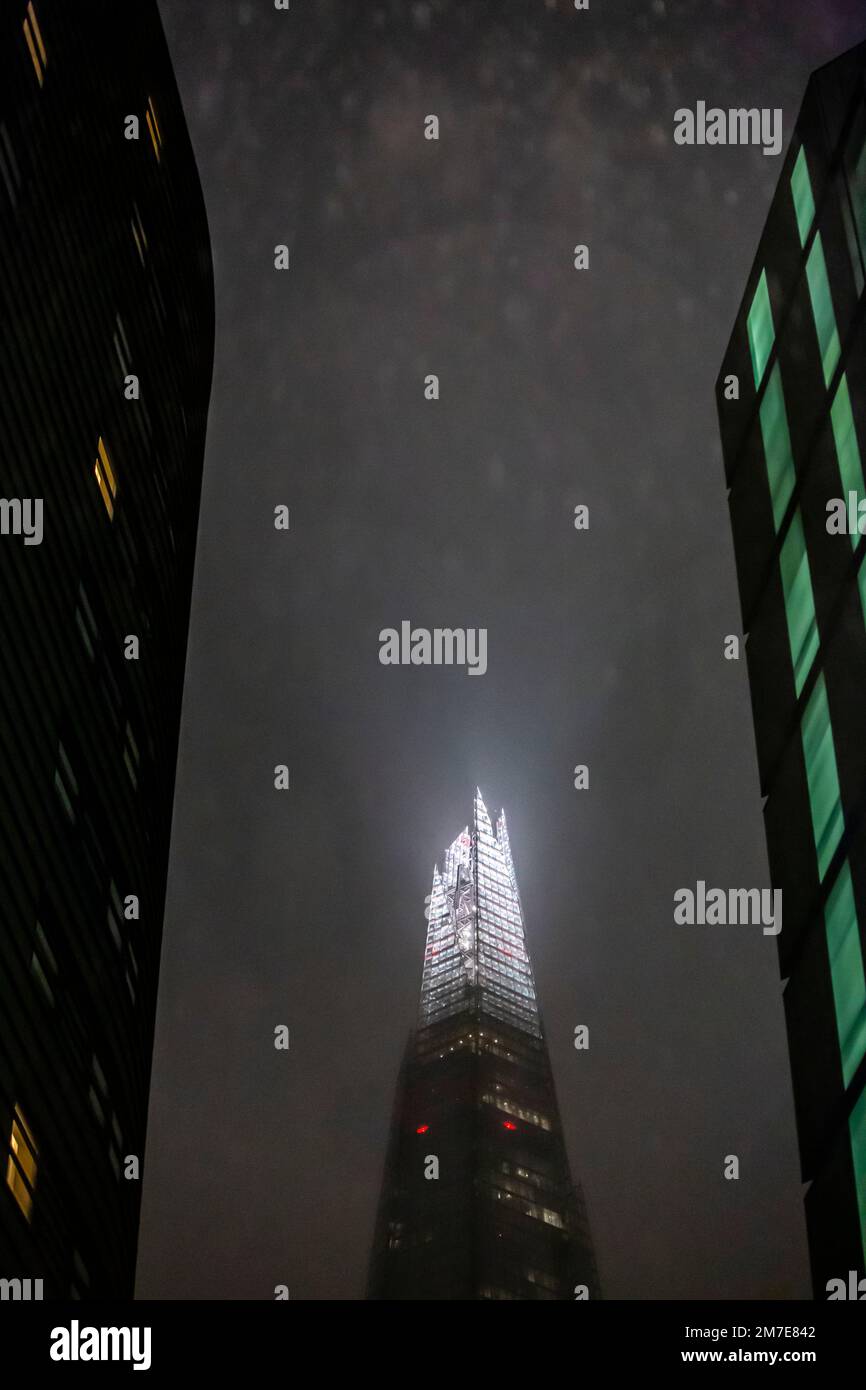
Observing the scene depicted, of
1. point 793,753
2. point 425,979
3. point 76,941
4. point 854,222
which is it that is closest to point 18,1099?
point 76,941

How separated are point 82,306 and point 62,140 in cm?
380

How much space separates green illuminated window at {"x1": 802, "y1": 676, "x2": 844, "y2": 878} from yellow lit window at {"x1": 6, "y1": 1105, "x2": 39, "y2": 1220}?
1677cm

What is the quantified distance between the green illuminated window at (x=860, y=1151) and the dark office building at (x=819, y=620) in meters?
0.03

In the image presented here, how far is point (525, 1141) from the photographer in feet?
454

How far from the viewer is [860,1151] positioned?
17.5m

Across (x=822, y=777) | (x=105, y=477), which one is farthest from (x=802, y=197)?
(x=105, y=477)

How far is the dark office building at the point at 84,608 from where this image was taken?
30.5 metres

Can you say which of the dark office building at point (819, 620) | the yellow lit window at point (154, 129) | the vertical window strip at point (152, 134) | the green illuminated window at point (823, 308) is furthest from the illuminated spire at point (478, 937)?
the green illuminated window at point (823, 308)

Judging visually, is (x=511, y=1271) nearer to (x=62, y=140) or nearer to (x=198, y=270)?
(x=198, y=270)

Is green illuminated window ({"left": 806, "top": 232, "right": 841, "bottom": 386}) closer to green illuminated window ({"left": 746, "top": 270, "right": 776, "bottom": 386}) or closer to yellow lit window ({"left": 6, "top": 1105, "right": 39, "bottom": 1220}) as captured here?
green illuminated window ({"left": 746, "top": 270, "right": 776, "bottom": 386})

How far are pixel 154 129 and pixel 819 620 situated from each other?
36.0m
